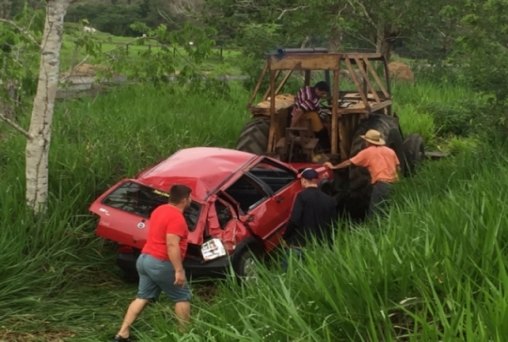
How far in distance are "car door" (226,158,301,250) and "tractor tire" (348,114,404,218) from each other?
47.2 inches

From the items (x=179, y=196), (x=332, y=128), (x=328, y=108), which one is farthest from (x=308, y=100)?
(x=179, y=196)

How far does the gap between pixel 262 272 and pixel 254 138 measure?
5433 mm

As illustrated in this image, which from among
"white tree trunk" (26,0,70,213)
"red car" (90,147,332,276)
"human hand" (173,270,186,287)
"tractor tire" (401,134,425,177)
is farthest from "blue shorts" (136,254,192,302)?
"tractor tire" (401,134,425,177)

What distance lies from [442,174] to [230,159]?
3001mm

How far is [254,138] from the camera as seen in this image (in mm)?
10453

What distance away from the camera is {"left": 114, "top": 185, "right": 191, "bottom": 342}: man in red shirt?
612 cm

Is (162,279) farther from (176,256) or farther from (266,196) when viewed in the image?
(266,196)

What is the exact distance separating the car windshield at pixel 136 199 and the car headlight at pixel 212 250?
45 centimetres

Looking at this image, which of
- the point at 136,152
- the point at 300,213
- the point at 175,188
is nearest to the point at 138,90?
the point at 136,152

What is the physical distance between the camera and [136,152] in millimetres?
9859

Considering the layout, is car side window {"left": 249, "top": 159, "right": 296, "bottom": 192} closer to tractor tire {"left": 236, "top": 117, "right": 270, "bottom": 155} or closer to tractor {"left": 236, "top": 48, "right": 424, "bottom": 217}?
tractor {"left": 236, "top": 48, "right": 424, "bottom": 217}

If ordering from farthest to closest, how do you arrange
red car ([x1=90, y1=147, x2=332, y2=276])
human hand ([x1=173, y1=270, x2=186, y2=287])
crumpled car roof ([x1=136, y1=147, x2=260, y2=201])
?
1. crumpled car roof ([x1=136, y1=147, x2=260, y2=201])
2. red car ([x1=90, y1=147, x2=332, y2=276])
3. human hand ([x1=173, y1=270, x2=186, y2=287])

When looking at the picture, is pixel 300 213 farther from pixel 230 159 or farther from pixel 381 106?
pixel 381 106

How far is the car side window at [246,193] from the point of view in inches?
325
